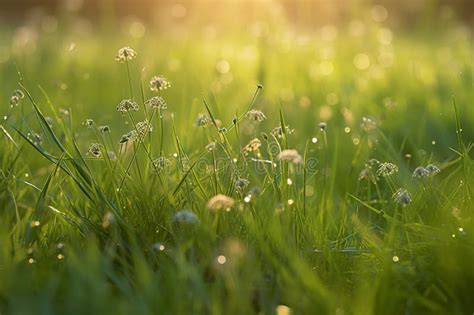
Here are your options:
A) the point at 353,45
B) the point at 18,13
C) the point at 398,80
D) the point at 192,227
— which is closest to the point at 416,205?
the point at 192,227

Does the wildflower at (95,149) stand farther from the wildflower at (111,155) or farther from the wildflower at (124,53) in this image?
the wildflower at (124,53)

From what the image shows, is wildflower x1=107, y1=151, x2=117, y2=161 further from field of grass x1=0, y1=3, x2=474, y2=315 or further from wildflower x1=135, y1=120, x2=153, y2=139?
wildflower x1=135, y1=120, x2=153, y2=139

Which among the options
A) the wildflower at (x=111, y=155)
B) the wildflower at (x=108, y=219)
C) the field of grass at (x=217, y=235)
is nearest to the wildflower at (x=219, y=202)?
the field of grass at (x=217, y=235)

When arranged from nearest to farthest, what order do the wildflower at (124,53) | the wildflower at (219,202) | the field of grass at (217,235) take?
the field of grass at (217,235)
the wildflower at (219,202)
the wildflower at (124,53)

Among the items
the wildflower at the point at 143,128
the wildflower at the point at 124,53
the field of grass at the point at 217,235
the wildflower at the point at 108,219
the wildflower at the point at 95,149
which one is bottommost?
the field of grass at the point at 217,235

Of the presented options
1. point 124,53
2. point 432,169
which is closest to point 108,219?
point 124,53

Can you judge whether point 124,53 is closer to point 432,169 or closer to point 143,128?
point 143,128

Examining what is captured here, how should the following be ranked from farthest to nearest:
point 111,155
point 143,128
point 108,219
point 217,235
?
point 111,155, point 143,128, point 217,235, point 108,219

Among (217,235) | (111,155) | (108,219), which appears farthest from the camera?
(111,155)

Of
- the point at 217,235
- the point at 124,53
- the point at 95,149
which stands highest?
the point at 124,53
